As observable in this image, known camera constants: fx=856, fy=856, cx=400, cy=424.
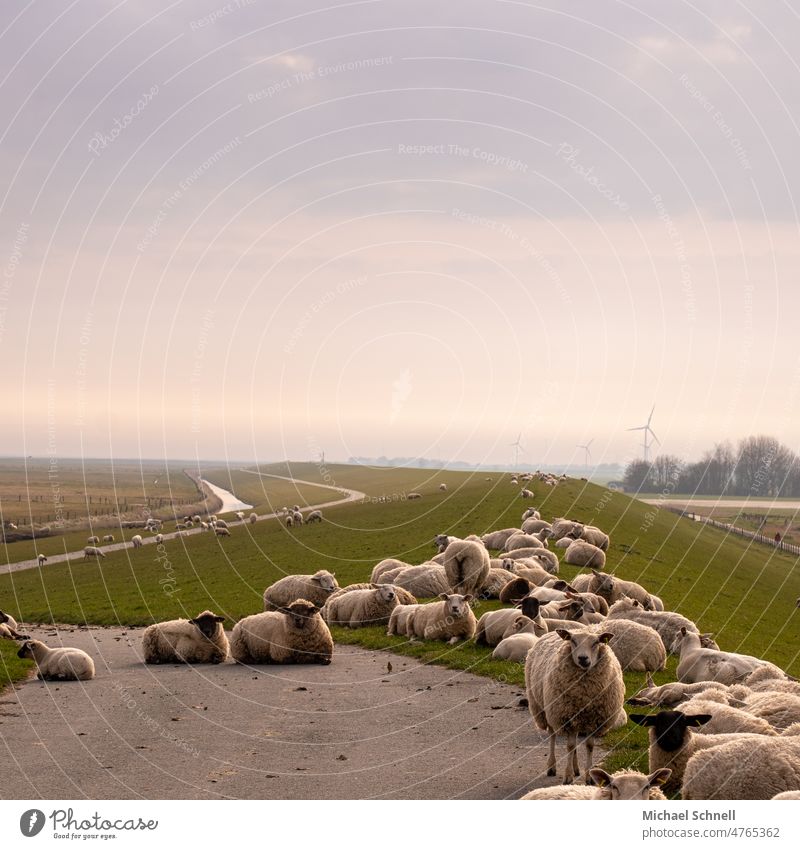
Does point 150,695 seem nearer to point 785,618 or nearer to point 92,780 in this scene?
point 92,780

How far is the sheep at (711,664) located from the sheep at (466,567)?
10.6m

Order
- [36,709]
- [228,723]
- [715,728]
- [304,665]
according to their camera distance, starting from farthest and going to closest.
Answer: [304,665] < [36,709] < [228,723] < [715,728]

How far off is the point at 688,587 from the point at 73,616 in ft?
105

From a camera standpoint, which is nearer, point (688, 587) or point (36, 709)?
point (36, 709)

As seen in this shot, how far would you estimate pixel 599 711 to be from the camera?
13.5 metres

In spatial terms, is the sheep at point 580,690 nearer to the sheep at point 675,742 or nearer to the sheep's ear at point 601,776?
the sheep at point 675,742

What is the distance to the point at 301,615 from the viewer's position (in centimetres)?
2369

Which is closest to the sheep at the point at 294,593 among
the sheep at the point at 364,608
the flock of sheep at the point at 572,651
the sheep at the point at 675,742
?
the flock of sheep at the point at 572,651

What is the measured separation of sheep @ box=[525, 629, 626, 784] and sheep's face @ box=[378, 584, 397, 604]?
15.8m

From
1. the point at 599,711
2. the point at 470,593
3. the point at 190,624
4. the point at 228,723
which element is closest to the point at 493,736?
the point at 599,711

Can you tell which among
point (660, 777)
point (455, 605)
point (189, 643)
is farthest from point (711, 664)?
point (189, 643)

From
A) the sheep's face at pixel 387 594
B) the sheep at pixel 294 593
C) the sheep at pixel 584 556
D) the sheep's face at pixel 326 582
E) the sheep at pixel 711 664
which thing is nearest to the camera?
the sheep at pixel 711 664

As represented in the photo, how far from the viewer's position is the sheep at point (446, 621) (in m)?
24.7
